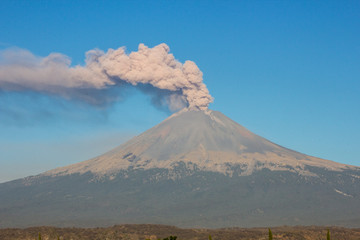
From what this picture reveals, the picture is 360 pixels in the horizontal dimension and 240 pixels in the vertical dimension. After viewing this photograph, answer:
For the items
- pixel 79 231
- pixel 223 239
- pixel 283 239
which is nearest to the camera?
pixel 283 239

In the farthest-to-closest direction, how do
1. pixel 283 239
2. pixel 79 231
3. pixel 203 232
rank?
pixel 203 232
pixel 79 231
pixel 283 239

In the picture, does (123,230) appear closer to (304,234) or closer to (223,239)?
(223,239)

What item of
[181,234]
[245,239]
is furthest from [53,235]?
[245,239]

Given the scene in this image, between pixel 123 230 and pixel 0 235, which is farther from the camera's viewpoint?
pixel 123 230

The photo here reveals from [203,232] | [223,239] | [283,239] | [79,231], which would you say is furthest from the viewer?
[203,232]

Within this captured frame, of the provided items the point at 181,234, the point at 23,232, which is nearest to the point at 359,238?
the point at 181,234

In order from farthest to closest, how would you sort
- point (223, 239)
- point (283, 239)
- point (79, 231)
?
point (79, 231), point (223, 239), point (283, 239)

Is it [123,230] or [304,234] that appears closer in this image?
[304,234]

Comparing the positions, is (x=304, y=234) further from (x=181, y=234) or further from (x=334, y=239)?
(x=181, y=234)
